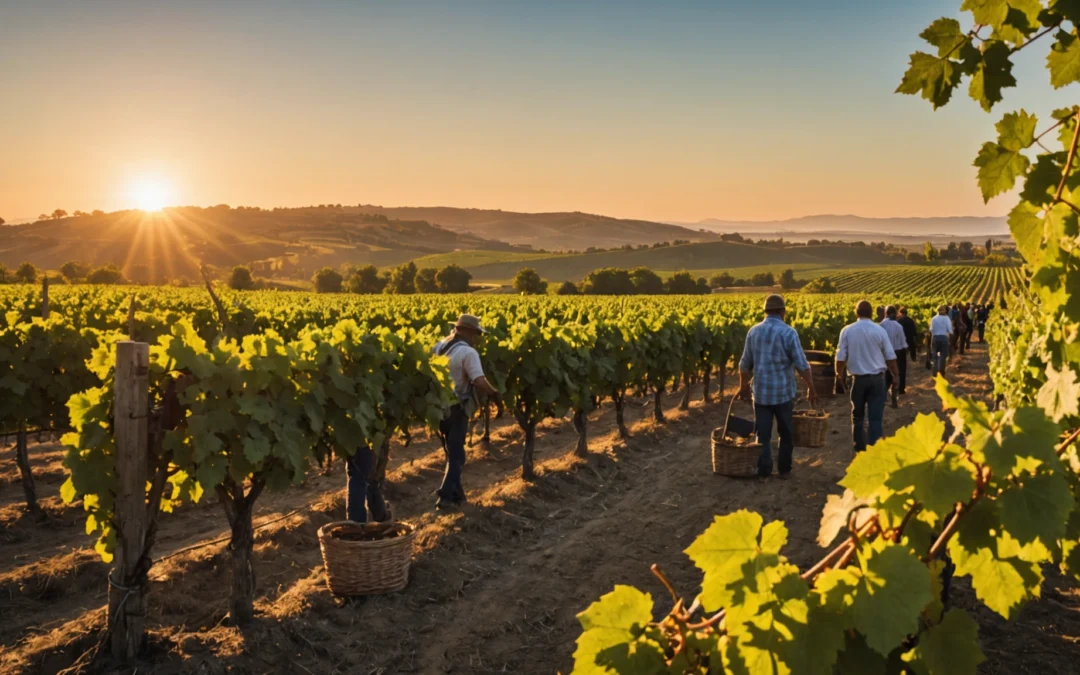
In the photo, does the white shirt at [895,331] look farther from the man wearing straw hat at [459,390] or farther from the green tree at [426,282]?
the green tree at [426,282]

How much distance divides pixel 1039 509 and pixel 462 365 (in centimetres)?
693

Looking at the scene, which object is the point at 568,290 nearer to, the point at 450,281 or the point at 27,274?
the point at 450,281

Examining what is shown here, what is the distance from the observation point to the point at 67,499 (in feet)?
16.9

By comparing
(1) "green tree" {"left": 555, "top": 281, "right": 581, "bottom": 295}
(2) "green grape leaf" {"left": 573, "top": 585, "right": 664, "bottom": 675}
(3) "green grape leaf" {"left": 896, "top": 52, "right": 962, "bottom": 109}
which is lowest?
(1) "green tree" {"left": 555, "top": 281, "right": 581, "bottom": 295}

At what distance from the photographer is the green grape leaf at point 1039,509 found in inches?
54.9

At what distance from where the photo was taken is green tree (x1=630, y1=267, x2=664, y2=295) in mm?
78688

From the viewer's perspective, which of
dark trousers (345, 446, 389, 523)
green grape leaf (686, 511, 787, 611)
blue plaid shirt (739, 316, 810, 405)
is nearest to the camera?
green grape leaf (686, 511, 787, 611)

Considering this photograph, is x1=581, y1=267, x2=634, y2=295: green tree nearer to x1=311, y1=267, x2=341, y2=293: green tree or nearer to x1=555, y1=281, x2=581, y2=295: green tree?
x1=555, y1=281, x2=581, y2=295: green tree

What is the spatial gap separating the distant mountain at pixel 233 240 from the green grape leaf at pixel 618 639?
78.3 m

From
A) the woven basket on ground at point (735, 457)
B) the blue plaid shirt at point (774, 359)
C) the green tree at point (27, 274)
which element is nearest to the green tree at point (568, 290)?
the green tree at point (27, 274)

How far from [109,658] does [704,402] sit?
44.0ft

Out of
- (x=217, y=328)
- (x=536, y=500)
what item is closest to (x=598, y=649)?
(x=536, y=500)

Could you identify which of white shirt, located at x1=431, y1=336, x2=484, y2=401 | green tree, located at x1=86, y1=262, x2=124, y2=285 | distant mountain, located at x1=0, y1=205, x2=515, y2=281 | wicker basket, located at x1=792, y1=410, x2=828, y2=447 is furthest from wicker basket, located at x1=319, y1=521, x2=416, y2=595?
distant mountain, located at x1=0, y1=205, x2=515, y2=281

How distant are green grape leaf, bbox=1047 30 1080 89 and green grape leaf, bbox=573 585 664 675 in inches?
68.3
